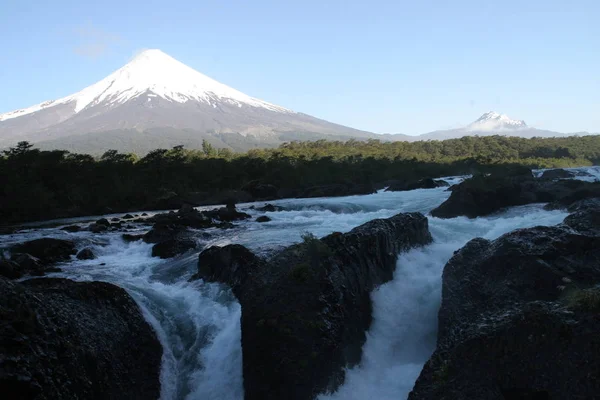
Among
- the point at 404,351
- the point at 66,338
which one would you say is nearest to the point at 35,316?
the point at 66,338

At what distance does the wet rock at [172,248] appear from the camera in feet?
45.6

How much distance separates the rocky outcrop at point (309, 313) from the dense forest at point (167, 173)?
87.0ft

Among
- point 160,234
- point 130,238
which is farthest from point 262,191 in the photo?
point 160,234

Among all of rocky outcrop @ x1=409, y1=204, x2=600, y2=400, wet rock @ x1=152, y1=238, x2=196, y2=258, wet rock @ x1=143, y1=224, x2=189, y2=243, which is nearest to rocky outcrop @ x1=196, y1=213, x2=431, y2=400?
rocky outcrop @ x1=409, y1=204, x2=600, y2=400

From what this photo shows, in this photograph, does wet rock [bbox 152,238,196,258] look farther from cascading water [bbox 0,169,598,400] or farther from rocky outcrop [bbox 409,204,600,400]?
rocky outcrop [bbox 409,204,600,400]

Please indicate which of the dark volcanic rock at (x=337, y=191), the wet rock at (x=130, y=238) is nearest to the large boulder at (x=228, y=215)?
the wet rock at (x=130, y=238)

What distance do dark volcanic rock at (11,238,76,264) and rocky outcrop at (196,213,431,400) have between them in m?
8.53

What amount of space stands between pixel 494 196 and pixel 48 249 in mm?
17864

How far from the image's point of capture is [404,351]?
689cm

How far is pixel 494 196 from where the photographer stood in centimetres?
1953

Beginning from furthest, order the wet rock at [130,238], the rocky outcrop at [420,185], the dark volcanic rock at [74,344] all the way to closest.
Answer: the rocky outcrop at [420,185]
the wet rock at [130,238]
the dark volcanic rock at [74,344]

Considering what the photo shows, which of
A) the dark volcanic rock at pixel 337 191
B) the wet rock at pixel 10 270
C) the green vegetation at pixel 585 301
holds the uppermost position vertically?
the green vegetation at pixel 585 301

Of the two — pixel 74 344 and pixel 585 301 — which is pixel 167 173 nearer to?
pixel 74 344

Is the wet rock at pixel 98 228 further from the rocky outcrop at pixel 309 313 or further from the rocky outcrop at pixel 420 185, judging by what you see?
the rocky outcrop at pixel 420 185
